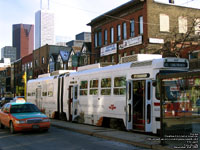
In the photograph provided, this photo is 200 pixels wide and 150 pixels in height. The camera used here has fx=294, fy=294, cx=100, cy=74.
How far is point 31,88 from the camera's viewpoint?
82.6 feet

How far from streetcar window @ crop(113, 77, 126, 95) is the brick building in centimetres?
1749

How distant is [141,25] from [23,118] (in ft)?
78.6

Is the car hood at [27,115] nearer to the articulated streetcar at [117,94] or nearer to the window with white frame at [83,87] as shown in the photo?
the articulated streetcar at [117,94]

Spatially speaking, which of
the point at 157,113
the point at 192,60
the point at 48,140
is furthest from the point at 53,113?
the point at 192,60

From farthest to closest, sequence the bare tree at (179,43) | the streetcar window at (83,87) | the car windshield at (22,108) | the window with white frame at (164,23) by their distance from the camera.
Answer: the window with white frame at (164,23) < the bare tree at (179,43) < the streetcar window at (83,87) < the car windshield at (22,108)

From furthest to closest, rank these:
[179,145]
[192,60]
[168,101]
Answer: [192,60] → [168,101] → [179,145]

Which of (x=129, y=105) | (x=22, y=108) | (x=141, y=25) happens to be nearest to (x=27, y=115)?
(x=22, y=108)

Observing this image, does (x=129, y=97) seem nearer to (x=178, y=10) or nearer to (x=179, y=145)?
(x=179, y=145)

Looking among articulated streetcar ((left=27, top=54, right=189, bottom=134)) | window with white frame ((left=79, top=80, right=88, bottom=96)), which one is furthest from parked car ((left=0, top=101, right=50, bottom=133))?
window with white frame ((left=79, top=80, right=88, bottom=96))

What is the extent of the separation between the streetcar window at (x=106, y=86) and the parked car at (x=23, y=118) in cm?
297

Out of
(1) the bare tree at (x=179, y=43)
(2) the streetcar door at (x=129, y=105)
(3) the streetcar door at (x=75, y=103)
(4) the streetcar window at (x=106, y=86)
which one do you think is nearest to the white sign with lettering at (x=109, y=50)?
(1) the bare tree at (x=179, y=43)

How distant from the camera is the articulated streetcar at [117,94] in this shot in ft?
36.9

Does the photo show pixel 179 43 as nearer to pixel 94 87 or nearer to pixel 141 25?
pixel 141 25

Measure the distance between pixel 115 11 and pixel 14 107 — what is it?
26503 millimetres
